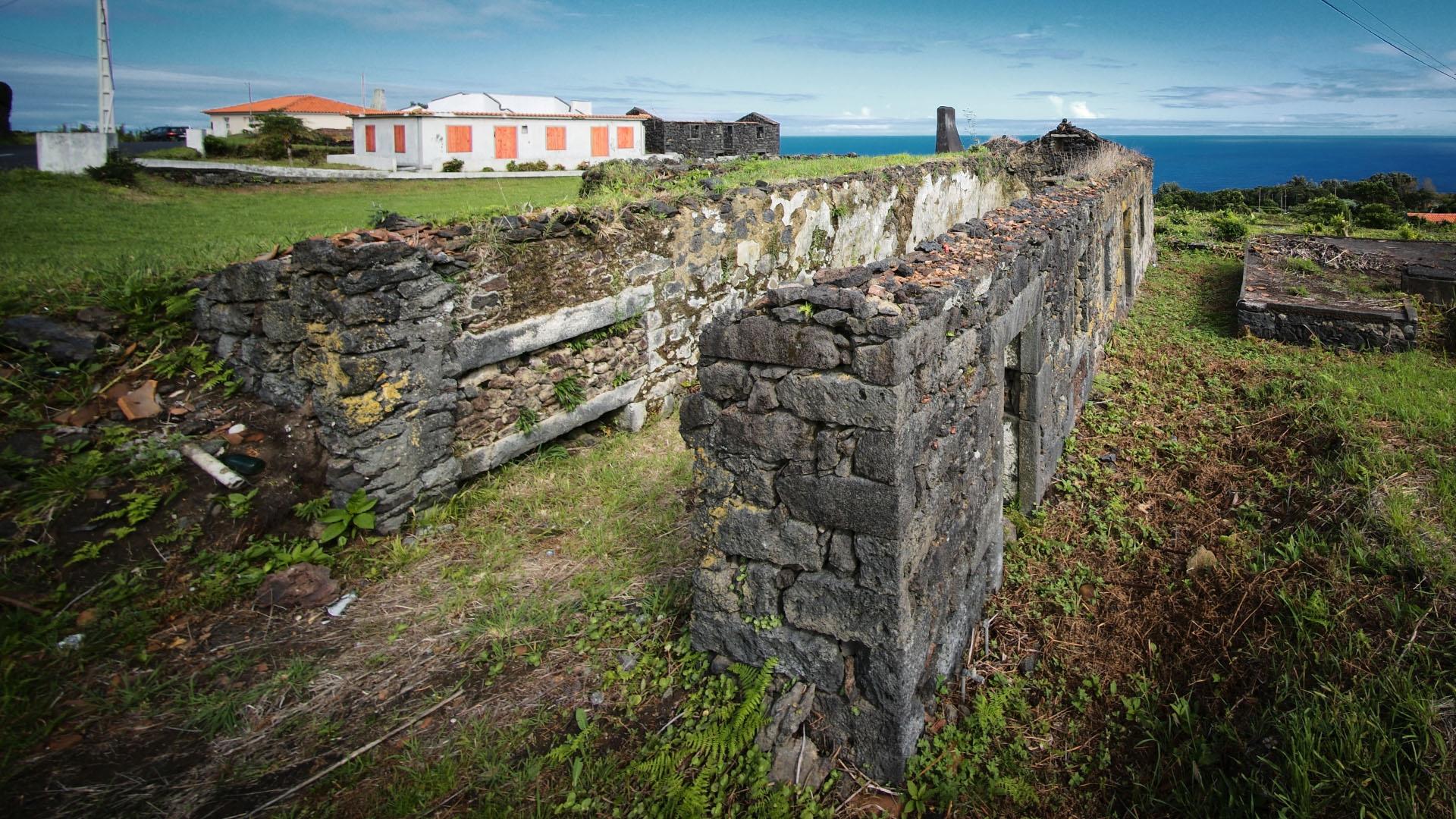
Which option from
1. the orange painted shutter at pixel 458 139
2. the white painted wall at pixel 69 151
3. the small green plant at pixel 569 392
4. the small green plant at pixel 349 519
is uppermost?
the orange painted shutter at pixel 458 139

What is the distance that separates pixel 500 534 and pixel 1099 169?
12985 mm

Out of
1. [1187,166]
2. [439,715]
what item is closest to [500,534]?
[439,715]

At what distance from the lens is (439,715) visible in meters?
4.15

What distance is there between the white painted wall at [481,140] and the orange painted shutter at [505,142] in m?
0.10

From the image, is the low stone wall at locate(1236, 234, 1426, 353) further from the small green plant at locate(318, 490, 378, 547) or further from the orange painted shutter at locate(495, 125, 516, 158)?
the orange painted shutter at locate(495, 125, 516, 158)

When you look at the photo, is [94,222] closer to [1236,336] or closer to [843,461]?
[843,461]

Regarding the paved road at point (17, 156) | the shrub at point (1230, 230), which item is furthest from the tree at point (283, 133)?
the shrub at point (1230, 230)

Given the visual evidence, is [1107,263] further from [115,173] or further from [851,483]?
[115,173]

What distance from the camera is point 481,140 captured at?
1117 inches

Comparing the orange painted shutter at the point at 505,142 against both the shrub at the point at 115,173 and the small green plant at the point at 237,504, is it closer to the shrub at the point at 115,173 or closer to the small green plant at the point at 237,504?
the shrub at the point at 115,173

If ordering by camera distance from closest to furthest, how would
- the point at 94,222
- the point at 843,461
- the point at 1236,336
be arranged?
the point at 843,461 → the point at 94,222 → the point at 1236,336

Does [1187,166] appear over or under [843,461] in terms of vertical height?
over

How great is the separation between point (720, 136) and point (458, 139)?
974 centimetres

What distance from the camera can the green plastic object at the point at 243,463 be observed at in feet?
18.8
